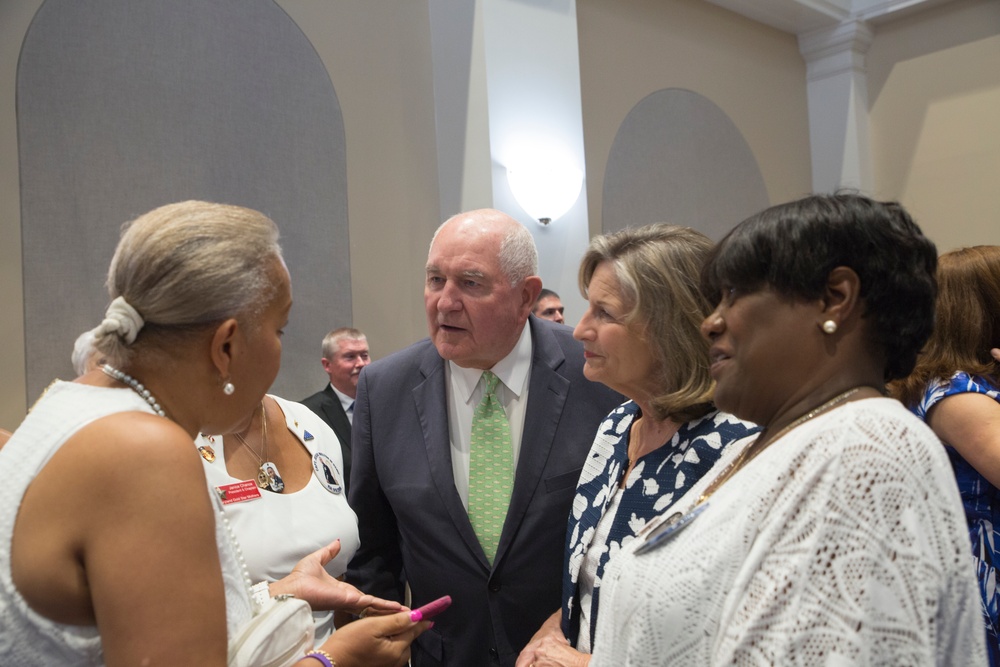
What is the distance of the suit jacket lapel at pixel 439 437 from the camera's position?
89.2 inches

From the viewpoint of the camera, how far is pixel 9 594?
3.76 ft

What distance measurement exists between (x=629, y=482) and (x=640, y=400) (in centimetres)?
18

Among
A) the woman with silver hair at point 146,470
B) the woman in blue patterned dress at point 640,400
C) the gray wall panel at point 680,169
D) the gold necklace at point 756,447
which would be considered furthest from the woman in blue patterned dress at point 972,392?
the gray wall panel at point 680,169

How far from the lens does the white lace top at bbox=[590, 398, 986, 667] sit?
3.31 feet

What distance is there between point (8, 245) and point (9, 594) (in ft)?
10.2

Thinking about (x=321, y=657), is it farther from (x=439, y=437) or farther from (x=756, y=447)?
(x=439, y=437)

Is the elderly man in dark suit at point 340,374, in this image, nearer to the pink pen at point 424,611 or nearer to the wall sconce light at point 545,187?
the wall sconce light at point 545,187

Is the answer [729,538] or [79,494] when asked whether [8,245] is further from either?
[729,538]

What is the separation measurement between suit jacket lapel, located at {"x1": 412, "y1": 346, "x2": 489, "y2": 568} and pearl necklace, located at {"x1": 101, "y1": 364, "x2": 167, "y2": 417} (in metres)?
1.10

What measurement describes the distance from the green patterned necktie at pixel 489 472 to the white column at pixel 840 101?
607 cm

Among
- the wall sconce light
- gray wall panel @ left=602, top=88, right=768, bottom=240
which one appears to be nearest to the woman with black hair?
the wall sconce light

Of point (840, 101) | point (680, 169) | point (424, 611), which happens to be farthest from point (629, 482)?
point (840, 101)

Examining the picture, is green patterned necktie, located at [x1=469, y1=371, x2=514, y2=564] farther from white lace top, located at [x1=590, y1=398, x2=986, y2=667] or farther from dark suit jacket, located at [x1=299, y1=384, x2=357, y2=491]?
dark suit jacket, located at [x1=299, y1=384, x2=357, y2=491]

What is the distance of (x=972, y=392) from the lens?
230 centimetres
